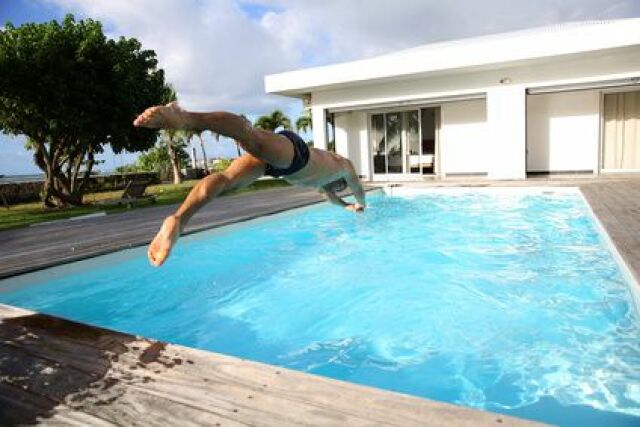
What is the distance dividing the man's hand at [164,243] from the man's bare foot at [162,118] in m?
0.60

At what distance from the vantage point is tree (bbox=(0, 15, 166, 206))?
11.1m

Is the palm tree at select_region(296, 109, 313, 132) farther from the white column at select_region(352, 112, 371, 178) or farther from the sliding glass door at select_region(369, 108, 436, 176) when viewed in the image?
the sliding glass door at select_region(369, 108, 436, 176)

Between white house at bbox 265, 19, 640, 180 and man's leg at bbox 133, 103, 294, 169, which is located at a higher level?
white house at bbox 265, 19, 640, 180

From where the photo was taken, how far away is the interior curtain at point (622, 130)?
13453 mm

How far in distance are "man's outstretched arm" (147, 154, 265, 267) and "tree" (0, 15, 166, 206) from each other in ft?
33.9

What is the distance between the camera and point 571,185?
10.8 m

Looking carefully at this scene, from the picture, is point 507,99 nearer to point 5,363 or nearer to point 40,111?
point 40,111

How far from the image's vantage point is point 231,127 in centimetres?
260

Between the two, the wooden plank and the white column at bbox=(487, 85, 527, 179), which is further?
the white column at bbox=(487, 85, 527, 179)

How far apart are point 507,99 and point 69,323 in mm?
12962

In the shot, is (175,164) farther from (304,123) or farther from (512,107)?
(512,107)

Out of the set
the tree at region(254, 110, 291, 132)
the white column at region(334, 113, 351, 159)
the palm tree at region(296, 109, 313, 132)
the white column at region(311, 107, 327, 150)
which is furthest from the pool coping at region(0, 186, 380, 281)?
the palm tree at region(296, 109, 313, 132)

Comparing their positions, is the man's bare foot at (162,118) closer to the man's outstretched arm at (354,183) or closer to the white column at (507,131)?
the man's outstretched arm at (354,183)

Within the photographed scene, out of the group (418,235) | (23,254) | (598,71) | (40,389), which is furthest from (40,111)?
(598,71)
